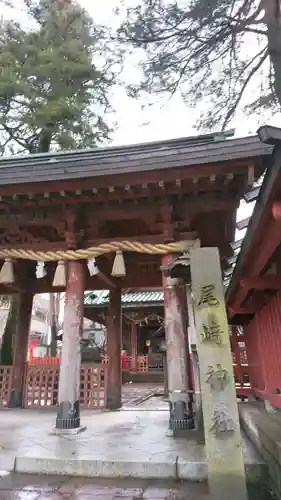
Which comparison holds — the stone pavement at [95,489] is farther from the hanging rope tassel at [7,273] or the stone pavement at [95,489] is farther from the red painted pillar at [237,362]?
the red painted pillar at [237,362]

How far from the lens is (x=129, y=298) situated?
18.7 metres

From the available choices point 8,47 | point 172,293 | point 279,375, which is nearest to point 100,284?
point 172,293

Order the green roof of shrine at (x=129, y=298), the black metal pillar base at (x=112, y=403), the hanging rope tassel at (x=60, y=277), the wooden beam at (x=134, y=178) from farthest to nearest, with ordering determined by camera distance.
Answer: the green roof of shrine at (x=129, y=298) → the black metal pillar base at (x=112, y=403) → the hanging rope tassel at (x=60, y=277) → the wooden beam at (x=134, y=178)

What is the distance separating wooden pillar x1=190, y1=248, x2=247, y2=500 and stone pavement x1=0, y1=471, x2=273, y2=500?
1.96ft

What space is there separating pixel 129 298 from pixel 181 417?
42.2 feet

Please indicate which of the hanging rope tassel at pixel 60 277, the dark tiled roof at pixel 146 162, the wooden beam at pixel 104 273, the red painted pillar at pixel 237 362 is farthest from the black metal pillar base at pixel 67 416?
the red painted pillar at pixel 237 362

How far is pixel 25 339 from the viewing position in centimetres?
1005

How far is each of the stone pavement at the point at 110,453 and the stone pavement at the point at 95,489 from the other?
117 millimetres

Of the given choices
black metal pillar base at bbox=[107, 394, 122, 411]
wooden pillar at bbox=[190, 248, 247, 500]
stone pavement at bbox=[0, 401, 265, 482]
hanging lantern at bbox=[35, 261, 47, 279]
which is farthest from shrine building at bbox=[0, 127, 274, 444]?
black metal pillar base at bbox=[107, 394, 122, 411]

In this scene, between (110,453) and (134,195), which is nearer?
(110,453)

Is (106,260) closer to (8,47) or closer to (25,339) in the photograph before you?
(25,339)

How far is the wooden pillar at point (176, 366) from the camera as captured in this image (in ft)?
19.4

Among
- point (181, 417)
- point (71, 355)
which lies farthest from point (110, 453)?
point (71, 355)

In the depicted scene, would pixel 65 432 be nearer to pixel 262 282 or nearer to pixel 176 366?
pixel 176 366
